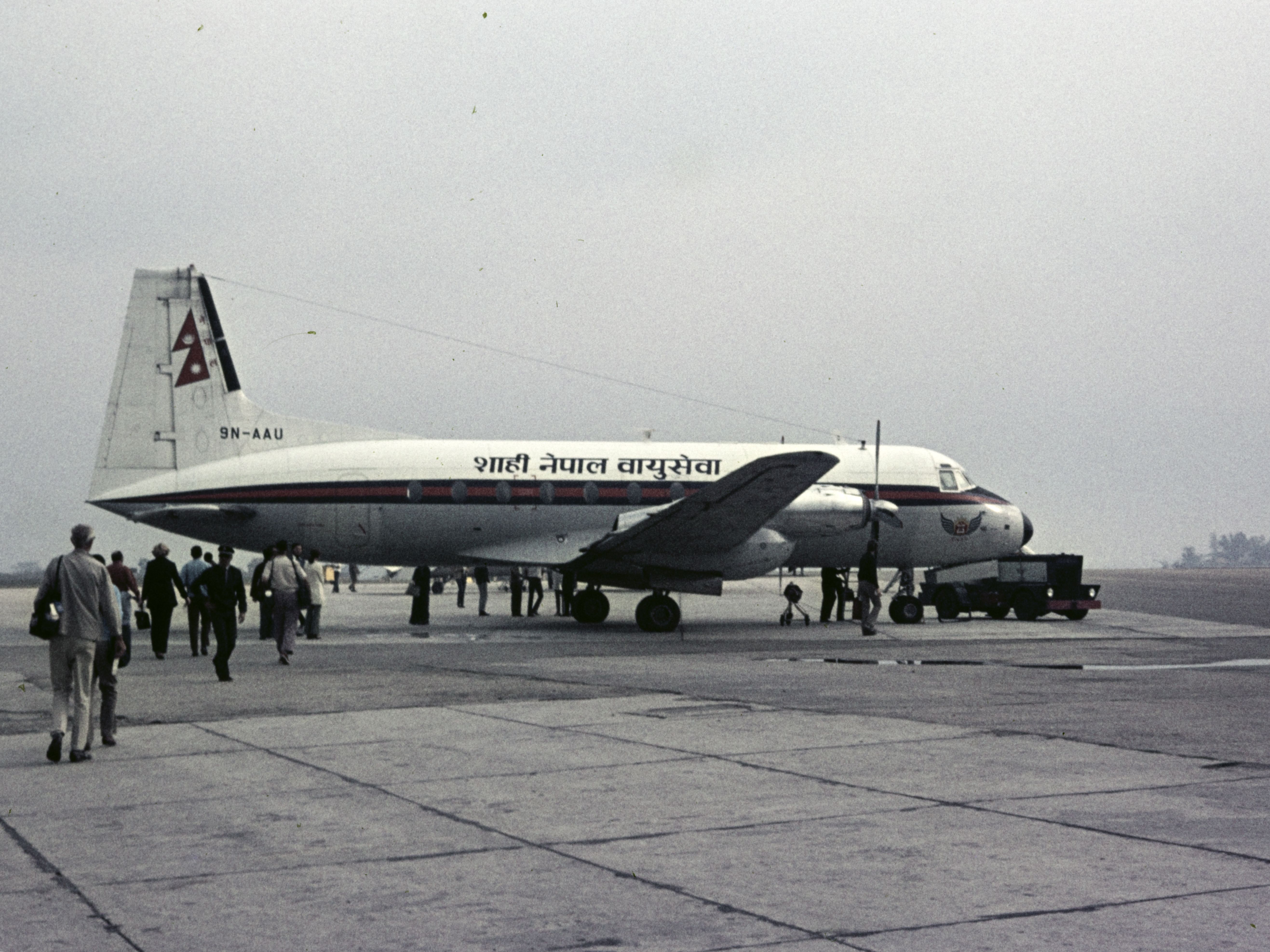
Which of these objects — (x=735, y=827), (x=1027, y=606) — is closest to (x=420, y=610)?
(x=1027, y=606)

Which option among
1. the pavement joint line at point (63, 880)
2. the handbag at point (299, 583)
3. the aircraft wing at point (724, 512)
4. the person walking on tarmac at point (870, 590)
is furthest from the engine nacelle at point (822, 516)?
the pavement joint line at point (63, 880)

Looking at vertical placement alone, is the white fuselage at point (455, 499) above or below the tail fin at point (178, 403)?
below

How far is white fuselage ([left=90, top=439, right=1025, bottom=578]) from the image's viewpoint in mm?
28328

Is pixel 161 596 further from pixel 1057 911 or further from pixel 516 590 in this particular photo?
pixel 1057 911

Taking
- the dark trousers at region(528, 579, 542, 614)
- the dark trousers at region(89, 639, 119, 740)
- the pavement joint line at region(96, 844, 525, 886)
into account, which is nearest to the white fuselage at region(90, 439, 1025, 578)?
the dark trousers at region(528, 579, 542, 614)

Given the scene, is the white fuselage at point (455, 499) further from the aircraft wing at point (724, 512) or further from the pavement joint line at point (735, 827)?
the pavement joint line at point (735, 827)

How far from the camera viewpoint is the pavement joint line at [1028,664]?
1772 centimetres

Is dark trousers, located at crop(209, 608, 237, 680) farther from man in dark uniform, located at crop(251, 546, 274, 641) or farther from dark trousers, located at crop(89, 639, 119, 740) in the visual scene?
man in dark uniform, located at crop(251, 546, 274, 641)

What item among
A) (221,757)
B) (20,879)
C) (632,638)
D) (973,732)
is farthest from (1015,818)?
(632,638)

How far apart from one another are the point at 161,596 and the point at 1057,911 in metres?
19.4

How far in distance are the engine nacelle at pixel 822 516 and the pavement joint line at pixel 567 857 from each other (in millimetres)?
19734

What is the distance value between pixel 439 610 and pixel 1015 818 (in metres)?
34.9

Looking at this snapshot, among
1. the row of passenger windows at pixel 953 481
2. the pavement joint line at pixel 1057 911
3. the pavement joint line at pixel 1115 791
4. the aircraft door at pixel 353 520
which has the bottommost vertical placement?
the pavement joint line at pixel 1057 911

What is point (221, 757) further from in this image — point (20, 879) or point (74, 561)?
point (20, 879)
